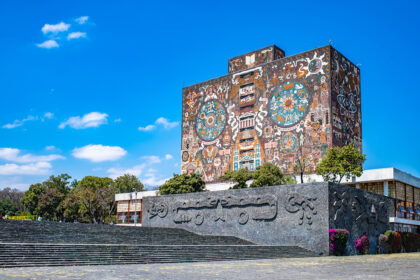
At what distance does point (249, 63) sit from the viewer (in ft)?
128

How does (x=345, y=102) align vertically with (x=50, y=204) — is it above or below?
above

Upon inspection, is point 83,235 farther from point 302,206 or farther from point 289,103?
point 289,103

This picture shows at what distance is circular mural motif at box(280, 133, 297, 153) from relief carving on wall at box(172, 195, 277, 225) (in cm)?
1369

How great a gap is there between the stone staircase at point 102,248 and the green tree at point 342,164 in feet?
A: 36.9

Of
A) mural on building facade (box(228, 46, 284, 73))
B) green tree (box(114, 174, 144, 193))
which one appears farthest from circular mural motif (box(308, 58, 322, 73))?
green tree (box(114, 174, 144, 193))

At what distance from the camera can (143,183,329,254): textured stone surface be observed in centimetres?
1750

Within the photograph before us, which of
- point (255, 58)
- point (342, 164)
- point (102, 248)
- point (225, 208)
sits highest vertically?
point (255, 58)

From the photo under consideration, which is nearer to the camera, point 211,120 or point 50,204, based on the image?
point 211,120

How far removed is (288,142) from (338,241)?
668 inches

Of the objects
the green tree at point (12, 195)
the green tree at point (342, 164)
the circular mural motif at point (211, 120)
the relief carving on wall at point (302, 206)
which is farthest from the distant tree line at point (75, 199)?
the relief carving on wall at point (302, 206)

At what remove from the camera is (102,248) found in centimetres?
1127

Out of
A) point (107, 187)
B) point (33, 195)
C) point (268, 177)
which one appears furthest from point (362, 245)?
point (33, 195)

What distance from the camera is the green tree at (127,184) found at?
170ft

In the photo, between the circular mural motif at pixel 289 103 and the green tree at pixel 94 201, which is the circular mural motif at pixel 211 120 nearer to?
the circular mural motif at pixel 289 103
